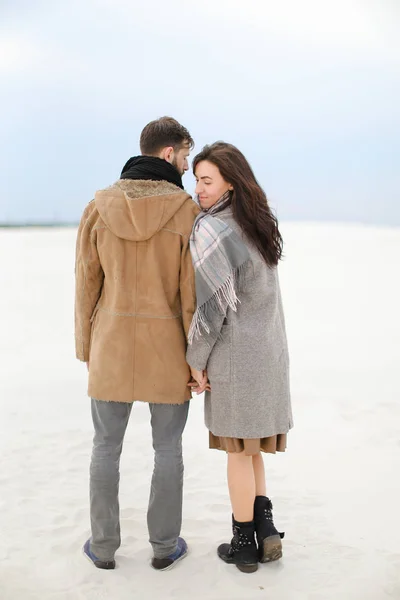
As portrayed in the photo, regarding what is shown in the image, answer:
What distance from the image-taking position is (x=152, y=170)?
2.37m

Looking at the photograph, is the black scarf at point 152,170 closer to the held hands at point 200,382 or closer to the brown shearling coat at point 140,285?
the brown shearling coat at point 140,285

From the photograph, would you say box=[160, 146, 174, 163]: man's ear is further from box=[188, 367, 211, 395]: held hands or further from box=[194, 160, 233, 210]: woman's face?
box=[188, 367, 211, 395]: held hands

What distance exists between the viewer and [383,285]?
9.70 meters

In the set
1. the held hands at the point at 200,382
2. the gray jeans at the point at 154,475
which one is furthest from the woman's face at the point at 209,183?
the gray jeans at the point at 154,475

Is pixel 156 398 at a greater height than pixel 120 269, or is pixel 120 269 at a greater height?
pixel 120 269

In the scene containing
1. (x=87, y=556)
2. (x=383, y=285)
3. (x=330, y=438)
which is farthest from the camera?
(x=383, y=285)

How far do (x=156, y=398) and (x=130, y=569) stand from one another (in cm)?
72

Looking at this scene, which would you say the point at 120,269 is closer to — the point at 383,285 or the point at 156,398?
the point at 156,398

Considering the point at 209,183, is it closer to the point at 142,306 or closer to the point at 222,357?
the point at 142,306

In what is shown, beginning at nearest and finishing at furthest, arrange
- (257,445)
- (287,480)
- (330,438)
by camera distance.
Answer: (257,445), (287,480), (330,438)

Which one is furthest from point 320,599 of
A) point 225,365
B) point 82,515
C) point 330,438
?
point 330,438

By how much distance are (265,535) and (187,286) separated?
1015 millimetres

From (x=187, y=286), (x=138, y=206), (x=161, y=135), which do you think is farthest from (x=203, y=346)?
(x=161, y=135)

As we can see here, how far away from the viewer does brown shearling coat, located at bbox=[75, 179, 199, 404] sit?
2352 mm
